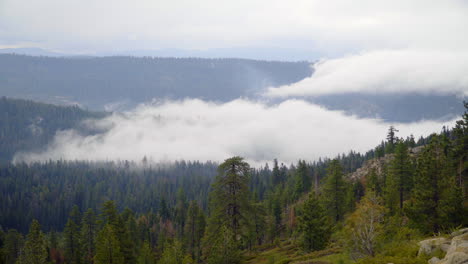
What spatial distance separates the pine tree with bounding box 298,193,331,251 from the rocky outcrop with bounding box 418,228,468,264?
2546cm

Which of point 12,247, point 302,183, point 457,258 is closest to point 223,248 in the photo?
point 457,258

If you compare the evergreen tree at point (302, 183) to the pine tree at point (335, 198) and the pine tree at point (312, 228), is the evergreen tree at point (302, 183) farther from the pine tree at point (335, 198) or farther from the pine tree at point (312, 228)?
the pine tree at point (312, 228)

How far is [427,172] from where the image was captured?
45.2 metres

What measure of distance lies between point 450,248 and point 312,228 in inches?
1227

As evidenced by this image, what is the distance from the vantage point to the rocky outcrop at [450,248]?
1981 centimetres

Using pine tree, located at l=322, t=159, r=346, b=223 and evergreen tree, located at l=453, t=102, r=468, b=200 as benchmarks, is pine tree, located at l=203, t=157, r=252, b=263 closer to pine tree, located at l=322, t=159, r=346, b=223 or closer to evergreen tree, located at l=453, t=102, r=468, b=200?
pine tree, located at l=322, t=159, r=346, b=223

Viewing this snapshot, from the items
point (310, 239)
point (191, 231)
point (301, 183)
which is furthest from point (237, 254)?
point (301, 183)

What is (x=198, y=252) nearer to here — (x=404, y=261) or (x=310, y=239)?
(x=310, y=239)

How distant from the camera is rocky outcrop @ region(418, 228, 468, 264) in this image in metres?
19.8

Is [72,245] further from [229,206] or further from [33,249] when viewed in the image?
[229,206]

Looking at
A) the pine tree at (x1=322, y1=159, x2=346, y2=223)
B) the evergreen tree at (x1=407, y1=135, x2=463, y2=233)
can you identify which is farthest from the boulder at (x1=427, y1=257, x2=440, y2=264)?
the pine tree at (x1=322, y1=159, x2=346, y2=223)

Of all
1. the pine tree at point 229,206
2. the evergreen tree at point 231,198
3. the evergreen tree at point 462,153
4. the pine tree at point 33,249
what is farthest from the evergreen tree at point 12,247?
the evergreen tree at point 462,153

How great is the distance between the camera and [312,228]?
5238cm

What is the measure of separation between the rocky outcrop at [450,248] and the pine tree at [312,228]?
25463mm
